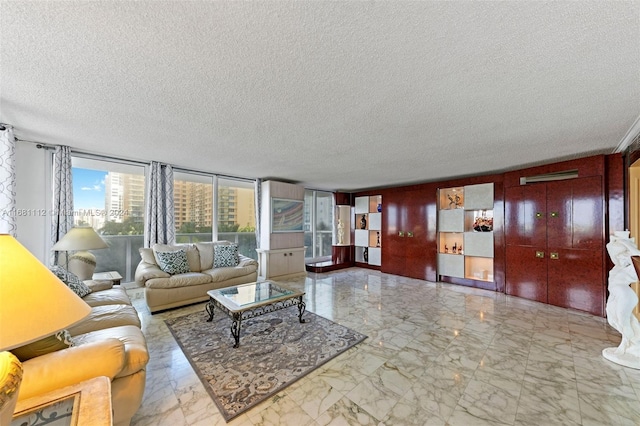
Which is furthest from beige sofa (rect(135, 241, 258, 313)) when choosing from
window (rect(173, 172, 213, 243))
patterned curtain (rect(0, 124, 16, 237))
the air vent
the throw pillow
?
the air vent

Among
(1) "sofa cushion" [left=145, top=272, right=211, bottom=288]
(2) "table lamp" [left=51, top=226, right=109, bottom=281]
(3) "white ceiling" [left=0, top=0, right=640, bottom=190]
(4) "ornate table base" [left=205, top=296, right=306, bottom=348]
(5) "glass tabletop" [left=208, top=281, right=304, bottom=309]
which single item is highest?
(3) "white ceiling" [left=0, top=0, right=640, bottom=190]

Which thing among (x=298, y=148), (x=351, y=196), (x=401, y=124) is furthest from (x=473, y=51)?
(x=351, y=196)

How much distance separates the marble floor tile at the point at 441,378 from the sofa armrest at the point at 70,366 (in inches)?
22.7

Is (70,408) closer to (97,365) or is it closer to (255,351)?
(97,365)

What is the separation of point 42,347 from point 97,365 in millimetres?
318

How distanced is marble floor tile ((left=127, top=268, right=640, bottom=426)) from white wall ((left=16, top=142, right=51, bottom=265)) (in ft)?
6.06

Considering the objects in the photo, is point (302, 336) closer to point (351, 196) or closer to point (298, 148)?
point (298, 148)

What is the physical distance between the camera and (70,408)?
88 cm

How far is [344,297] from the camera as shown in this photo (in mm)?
4090

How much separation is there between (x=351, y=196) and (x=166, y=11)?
6.39 m

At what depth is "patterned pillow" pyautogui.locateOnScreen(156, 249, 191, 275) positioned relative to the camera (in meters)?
3.61

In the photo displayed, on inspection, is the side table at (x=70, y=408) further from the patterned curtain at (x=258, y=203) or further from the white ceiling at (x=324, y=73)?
the patterned curtain at (x=258, y=203)

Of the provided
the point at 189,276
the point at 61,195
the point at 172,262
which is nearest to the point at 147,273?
the point at 172,262

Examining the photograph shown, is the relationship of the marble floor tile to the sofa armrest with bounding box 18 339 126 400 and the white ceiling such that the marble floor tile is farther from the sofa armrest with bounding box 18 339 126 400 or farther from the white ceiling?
the white ceiling
